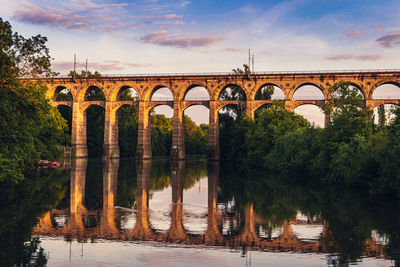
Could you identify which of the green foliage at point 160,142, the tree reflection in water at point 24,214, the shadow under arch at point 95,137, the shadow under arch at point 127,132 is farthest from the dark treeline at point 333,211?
the green foliage at point 160,142

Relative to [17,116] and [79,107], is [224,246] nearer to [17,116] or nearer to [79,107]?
[17,116]

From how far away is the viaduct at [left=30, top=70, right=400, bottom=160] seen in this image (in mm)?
73438

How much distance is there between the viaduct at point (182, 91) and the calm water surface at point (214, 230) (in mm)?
48225

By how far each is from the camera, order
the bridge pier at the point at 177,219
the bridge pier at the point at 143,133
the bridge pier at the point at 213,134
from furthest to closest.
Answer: the bridge pier at the point at 143,133
the bridge pier at the point at 213,134
the bridge pier at the point at 177,219

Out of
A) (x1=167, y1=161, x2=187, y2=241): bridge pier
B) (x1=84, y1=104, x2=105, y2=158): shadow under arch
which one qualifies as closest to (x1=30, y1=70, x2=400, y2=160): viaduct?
(x1=84, y1=104, x2=105, y2=158): shadow under arch

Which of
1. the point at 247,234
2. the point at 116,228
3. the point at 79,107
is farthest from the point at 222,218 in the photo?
the point at 79,107

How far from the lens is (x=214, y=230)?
1697 cm

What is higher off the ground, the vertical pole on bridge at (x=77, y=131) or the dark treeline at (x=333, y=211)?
the vertical pole on bridge at (x=77, y=131)

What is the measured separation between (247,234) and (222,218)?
3.50m

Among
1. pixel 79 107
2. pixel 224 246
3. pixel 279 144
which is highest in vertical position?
pixel 79 107

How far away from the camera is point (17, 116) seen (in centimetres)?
3027

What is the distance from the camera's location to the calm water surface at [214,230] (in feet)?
42.2

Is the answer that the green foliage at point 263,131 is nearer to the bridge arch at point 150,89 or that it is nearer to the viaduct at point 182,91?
the viaduct at point 182,91

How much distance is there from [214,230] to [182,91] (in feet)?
208
